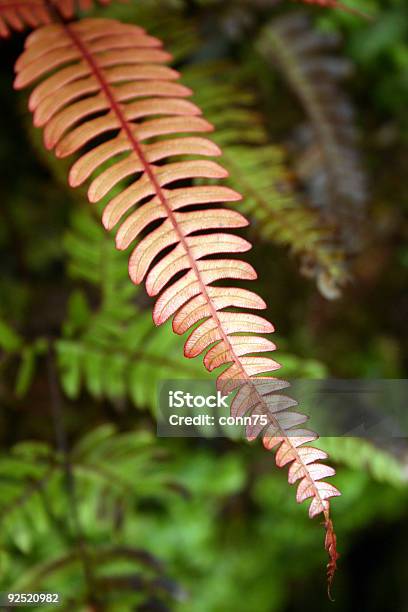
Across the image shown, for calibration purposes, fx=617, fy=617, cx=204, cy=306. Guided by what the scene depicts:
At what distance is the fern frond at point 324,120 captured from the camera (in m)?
1.59

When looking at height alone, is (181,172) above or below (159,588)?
above

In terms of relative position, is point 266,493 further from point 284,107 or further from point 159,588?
point 284,107

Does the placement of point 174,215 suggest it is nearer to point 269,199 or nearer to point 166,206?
point 166,206

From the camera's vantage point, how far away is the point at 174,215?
3.20 ft

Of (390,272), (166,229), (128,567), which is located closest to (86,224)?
(166,229)

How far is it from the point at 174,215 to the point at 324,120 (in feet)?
2.99

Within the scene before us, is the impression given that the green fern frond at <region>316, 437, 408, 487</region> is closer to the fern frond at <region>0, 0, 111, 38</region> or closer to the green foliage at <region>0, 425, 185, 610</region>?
the green foliage at <region>0, 425, 185, 610</region>

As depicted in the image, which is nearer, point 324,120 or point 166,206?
point 166,206

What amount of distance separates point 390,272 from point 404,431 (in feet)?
2.50

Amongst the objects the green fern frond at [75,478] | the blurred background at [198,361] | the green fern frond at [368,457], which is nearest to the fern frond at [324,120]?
the blurred background at [198,361]

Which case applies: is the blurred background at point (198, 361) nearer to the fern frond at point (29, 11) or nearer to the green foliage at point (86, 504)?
the green foliage at point (86, 504)

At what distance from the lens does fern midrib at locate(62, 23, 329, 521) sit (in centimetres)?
87

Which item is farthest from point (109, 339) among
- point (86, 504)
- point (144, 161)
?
point (144, 161)

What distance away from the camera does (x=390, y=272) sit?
2.20 meters
